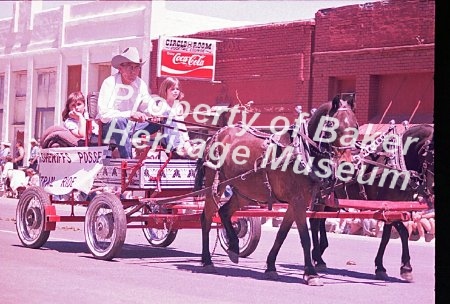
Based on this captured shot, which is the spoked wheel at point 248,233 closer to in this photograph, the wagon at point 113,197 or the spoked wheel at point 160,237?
the wagon at point 113,197

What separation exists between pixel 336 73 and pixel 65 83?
15.7 metres

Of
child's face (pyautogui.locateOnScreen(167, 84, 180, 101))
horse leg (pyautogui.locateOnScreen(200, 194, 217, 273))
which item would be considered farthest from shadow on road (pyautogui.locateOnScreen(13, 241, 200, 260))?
child's face (pyautogui.locateOnScreen(167, 84, 180, 101))

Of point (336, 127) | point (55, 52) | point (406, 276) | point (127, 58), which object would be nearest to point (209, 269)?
point (406, 276)

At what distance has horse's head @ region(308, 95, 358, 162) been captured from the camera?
9.59 metres

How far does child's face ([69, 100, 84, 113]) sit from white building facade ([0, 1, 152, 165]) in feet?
71.0

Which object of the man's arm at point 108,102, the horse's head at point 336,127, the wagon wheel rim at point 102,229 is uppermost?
the man's arm at point 108,102

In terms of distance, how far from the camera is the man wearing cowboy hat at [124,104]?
11.7 metres

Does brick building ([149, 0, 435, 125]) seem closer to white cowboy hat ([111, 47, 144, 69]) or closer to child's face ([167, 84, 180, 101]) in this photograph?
child's face ([167, 84, 180, 101])

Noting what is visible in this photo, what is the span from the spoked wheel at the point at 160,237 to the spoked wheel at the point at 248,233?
1.21m

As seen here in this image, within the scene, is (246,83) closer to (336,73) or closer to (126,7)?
(336,73)

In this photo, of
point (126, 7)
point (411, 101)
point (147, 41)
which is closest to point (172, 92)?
point (411, 101)

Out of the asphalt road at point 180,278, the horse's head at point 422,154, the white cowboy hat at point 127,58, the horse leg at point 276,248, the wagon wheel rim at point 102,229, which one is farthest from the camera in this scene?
the white cowboy hat at point 127,58

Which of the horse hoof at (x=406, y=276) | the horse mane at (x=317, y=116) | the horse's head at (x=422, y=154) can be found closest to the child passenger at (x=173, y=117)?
the horse mane at (x=317, y=116)

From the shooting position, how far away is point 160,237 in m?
13.6
